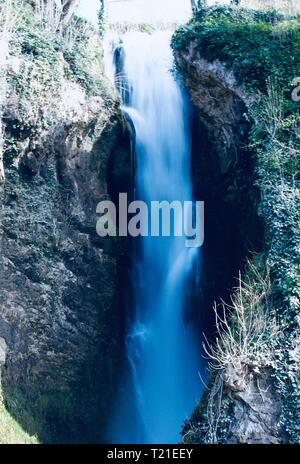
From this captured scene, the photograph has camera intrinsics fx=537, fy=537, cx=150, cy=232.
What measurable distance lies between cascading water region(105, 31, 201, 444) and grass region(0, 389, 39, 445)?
9.52 ft

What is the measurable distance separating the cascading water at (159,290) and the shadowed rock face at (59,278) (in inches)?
25.1

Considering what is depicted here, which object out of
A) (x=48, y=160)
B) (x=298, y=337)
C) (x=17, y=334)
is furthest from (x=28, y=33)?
(x=298, y=337)

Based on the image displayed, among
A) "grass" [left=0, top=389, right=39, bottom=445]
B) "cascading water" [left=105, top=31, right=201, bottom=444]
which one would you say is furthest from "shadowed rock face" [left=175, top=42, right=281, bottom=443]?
"grass" [left=0, top=389, right=39, bottom=445]

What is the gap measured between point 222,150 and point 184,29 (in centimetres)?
339

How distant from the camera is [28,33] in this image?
13.2 m

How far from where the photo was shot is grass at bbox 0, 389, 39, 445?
9881 mm

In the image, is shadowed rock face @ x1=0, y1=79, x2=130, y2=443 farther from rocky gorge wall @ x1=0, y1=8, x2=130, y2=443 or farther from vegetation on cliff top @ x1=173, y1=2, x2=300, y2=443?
vegetation on cliff top @ x1=173, y1=2, x2=300, y2=443

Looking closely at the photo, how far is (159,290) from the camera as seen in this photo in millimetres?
13930

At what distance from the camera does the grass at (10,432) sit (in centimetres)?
988

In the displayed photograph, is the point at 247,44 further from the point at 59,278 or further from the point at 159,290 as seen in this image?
the point at 59,278

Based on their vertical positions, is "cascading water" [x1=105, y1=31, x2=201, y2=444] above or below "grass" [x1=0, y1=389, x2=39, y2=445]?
above

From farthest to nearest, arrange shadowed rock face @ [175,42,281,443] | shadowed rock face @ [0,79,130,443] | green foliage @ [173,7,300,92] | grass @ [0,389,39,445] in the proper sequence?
shadowed rock face @ [175,42,281,443] < green foliage @ [173,7,300,92] < shadowed rock face @ [0,79,130,443] < grass @ [0,389,39,445]

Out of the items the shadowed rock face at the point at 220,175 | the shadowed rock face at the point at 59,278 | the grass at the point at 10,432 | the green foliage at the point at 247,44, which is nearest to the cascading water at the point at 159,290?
the shadowed rock face at the point at 220,175
